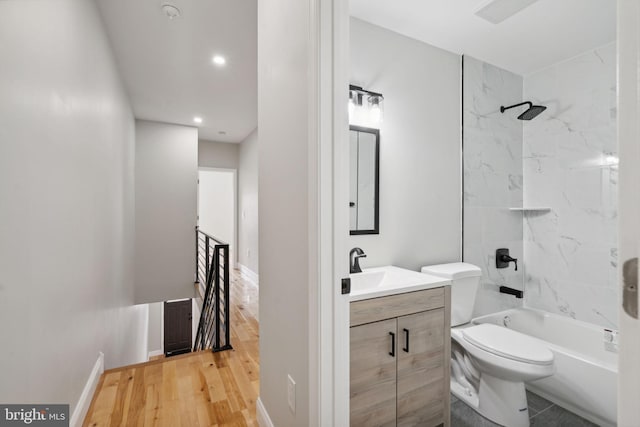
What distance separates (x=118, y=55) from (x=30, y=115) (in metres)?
2.02

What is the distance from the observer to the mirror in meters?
2.03

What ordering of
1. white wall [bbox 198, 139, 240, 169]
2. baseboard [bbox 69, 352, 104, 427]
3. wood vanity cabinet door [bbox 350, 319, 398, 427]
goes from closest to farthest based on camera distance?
wood vanity cabinet door [bbox 350, 319, 398, 427] → baseboard [bbox 69, 352, 104, 427] → white wall [bbox 198, 139, 240, 169]

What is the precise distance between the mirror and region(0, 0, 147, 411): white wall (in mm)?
1619

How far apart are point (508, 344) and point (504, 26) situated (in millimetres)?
2270

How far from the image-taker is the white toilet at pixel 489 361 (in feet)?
5.49

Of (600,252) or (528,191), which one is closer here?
(600,252)

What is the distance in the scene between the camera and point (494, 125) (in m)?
2.71

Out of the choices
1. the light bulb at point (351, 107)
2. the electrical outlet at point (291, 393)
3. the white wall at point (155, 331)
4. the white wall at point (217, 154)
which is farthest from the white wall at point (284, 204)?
the white wall at point (155, 331)

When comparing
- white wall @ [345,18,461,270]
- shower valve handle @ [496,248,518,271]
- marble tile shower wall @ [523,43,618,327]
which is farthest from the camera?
shower valve handle @ [496,248,518,271]

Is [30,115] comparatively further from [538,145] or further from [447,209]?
[538,145]

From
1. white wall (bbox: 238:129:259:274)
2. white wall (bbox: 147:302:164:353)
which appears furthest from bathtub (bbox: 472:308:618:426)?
white wall (bbox: 147:302:164:353)

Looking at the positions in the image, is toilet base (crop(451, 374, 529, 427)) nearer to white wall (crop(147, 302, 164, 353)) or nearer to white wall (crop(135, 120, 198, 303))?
white wall (crop(135, 120, 198, 303))

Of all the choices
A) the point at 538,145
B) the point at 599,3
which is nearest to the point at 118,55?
the point at 599,3

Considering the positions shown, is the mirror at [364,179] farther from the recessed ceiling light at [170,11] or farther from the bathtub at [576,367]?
the recessed ceiling light at [170,11]
